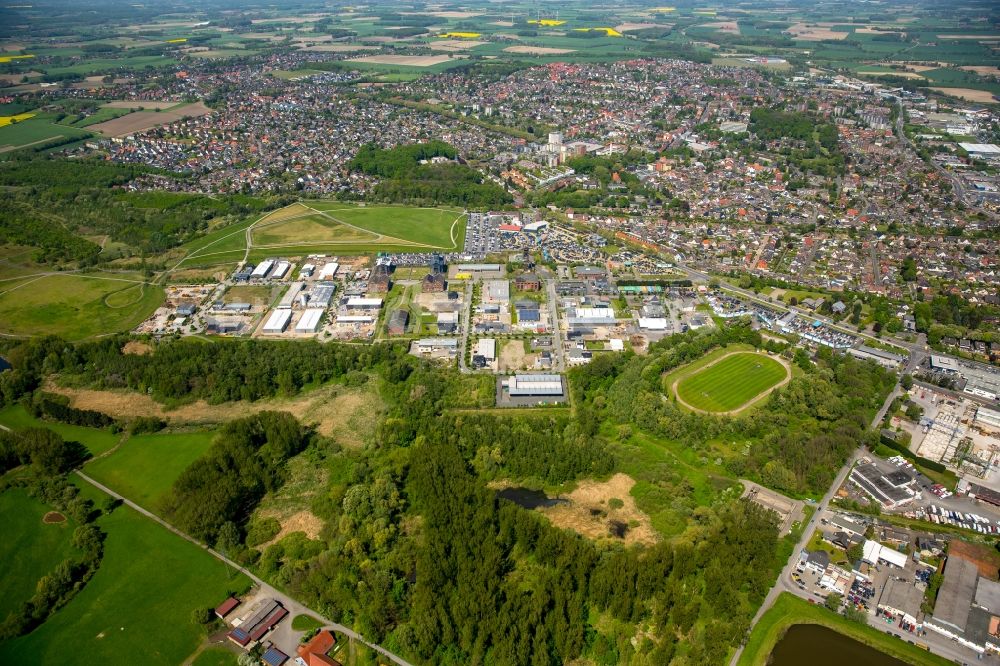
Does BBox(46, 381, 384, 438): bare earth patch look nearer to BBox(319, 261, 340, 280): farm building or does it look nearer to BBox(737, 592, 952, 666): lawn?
BBox(319, 261, 340, 280): farm building

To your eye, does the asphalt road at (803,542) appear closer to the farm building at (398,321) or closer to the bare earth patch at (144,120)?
the farm building at (398,321)

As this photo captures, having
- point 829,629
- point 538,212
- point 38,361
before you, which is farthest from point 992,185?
point 38,361

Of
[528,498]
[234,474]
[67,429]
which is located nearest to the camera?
[234,474]

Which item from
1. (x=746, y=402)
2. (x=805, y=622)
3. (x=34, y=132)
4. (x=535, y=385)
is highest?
(x=34, y=132)

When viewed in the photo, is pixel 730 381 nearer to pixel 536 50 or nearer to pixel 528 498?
pixel 528 498

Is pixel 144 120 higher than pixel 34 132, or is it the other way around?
pixel 144 120

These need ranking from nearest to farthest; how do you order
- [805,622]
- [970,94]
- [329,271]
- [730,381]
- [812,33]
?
[805,622], [730,381], [329,271], [970,94], [812,33]

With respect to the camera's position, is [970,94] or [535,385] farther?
[970,94]

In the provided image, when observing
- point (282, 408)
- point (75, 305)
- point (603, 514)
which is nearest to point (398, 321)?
point (282, 408)
